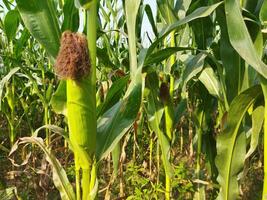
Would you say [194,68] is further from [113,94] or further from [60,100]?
[60,100]

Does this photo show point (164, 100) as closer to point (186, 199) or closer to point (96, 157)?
point (96, 157)

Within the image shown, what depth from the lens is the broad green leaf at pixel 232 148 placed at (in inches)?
54.1

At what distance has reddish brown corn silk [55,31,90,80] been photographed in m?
1.16

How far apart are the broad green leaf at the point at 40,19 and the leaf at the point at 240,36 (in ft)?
2.05

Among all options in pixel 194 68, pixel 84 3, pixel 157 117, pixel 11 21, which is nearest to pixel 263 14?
pixel 194 68

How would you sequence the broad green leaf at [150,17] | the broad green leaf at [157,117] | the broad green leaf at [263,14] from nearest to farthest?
the broad green leaf at [263,14] → the broad green leaf at [157,117] → the broad green leaf at [150,17]

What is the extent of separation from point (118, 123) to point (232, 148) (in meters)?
0.48

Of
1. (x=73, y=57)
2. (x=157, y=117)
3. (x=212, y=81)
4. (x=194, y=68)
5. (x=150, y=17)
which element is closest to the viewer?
(x=73, y=57)

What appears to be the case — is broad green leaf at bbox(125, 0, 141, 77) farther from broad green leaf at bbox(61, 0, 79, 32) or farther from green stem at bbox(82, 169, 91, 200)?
green stem at bbox(82, 169, 91, 200)

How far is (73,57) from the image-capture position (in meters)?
1.16

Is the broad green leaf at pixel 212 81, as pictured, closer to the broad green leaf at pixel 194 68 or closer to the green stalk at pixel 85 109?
the broad green leaf at pixel 194 68

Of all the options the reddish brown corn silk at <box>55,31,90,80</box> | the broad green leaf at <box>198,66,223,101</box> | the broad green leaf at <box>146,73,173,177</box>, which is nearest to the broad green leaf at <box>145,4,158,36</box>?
the broad green leaf at <box>146,73,173,177</box>

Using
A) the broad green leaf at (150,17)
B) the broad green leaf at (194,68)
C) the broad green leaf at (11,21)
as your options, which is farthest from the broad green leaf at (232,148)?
the broad green leaf at (11,21)

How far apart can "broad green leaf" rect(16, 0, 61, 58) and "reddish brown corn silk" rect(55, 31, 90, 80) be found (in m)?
0.18
